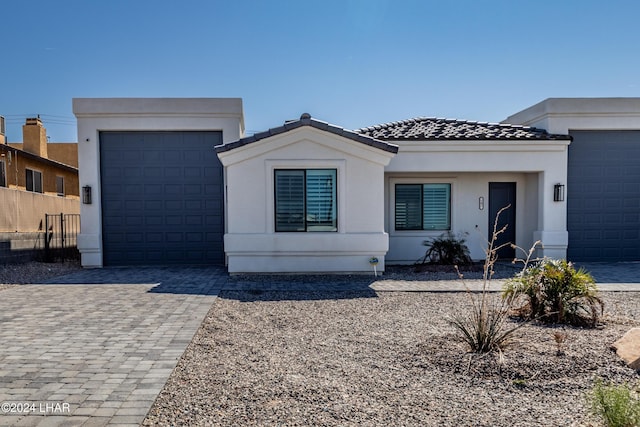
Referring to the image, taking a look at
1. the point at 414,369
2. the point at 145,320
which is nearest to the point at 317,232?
the point at 145,320

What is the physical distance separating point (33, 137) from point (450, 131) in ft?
70.3

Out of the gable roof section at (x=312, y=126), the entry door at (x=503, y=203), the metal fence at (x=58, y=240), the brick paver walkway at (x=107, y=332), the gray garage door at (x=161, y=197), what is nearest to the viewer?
the brick paver walkway at (x=107, y=332)

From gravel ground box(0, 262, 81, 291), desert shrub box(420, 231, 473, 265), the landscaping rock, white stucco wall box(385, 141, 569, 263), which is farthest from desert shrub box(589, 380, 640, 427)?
gravel ground box(0, 262, 81, 291)

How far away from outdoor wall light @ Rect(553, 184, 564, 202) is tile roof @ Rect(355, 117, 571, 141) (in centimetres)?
142

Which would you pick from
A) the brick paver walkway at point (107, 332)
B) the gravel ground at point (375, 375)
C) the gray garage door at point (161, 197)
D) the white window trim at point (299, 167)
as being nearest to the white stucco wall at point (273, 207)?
the white window trim at point (299, 167)

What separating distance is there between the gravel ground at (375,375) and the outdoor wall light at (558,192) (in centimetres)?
597

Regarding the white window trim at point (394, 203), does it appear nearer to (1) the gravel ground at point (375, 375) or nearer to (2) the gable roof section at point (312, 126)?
(2) the gable roof section at point (312, 126)

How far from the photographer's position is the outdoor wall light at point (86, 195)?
37.4 feet

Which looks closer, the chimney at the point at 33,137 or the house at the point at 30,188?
the house at the point at 30,188

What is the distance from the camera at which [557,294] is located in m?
5.88

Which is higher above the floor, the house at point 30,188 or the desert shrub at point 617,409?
the house at point 30,188

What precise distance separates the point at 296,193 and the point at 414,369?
20.5 ft

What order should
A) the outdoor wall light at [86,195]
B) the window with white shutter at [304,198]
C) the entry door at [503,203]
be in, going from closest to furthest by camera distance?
1. the window with white shutter at [304,198]
2. the outdoor wall light at [86,195]
3. the entry door at [503,203]

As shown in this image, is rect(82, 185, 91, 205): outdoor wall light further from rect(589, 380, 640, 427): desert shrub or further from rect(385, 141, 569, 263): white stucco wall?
rect(589, 380, 640, 427): desert shrub
